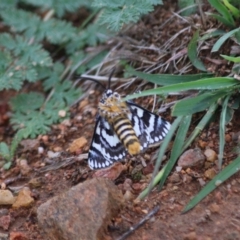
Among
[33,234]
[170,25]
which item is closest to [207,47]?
[170,25]

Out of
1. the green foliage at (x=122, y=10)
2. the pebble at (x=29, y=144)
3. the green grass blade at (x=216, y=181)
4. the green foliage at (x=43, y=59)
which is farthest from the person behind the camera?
the green foliage at (x=43, y=59)

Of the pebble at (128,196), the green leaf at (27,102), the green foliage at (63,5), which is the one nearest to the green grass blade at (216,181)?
the pebble at (128,196)

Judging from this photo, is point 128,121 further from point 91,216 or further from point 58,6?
point 58,6

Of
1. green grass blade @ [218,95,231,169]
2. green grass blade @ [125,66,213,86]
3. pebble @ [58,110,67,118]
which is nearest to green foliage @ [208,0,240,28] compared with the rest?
green grass blade @ [125,66,213,86]

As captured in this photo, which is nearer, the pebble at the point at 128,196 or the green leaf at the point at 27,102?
the pebble at the point at 128,196

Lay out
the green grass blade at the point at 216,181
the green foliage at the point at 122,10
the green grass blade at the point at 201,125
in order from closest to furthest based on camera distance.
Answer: the green grass blade at the point at 216,181 → the green grass blade at the point at 201,125 → the green foliage at the point at 122,10

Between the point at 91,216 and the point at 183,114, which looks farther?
the point at 183,114

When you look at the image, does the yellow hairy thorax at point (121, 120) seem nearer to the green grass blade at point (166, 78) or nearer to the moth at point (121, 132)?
the moth at point (121, 132)
